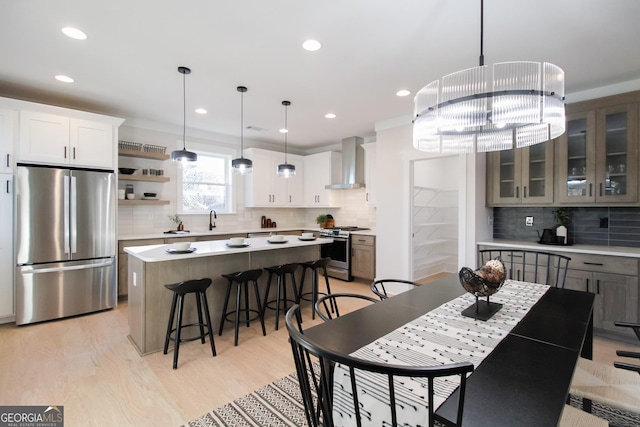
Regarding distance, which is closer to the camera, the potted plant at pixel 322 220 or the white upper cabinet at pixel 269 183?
the white upper cabinet at pixel 269 183

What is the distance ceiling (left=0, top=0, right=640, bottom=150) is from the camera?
2.02 metres

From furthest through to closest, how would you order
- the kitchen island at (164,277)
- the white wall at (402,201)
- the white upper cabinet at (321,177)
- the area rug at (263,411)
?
1. the white upper cabinet at (321,177)
2. the white wall at (402,201)
3. the kitchen island at (164,277)
4. the area rug at (263,411)

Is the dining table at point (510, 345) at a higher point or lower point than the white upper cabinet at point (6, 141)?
lower

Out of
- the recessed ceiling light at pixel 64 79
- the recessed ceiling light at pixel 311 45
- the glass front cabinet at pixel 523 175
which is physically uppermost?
the recessed ceiling light at pixel 64 79

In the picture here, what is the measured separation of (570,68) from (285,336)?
3810 millimetres

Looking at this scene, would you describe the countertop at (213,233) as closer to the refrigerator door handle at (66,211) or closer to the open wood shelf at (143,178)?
the refrigerator door handle at (66,211)

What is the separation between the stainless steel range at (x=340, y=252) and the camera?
5.31 metres

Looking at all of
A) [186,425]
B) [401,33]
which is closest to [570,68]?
[401,33]

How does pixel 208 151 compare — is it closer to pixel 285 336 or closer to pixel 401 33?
pixel 285 336

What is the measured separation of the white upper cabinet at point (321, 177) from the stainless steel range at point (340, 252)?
79 centimetres

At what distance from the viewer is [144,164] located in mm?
4754

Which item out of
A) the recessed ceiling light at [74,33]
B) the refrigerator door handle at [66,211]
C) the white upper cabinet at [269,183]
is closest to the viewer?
the recessed ceiling light at [74,33]

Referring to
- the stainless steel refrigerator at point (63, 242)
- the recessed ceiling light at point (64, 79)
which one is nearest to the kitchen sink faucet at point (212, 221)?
the stainless steel refrigerator at point (63, 242)

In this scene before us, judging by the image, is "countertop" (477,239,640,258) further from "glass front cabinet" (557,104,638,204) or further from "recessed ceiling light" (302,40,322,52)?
"recessed ceiling light" (302,40,322,52)
